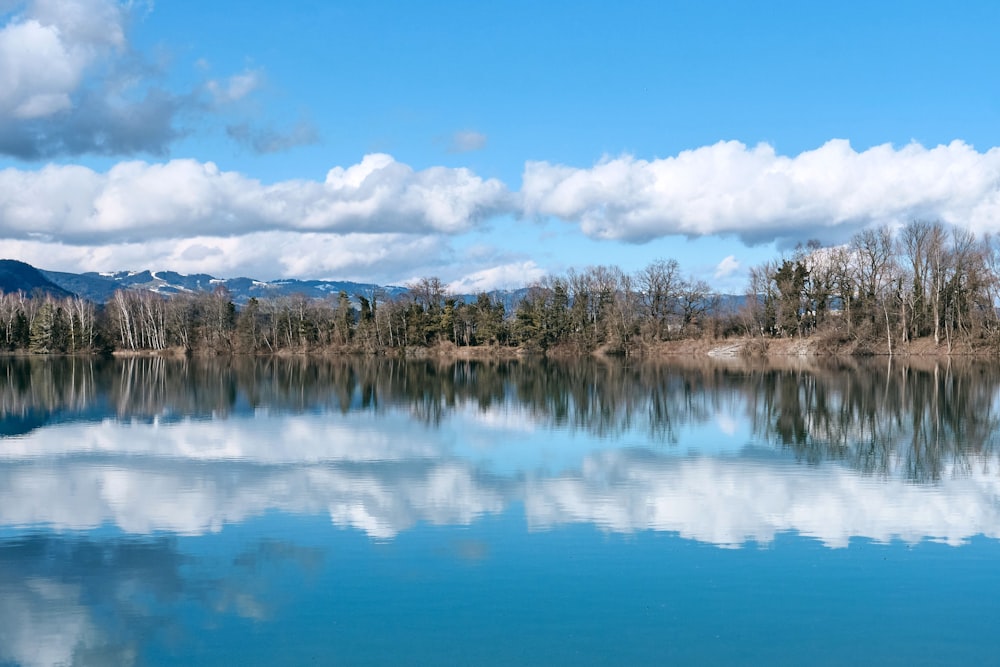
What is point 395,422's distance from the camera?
102ft

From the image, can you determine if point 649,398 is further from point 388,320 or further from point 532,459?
point 388,320

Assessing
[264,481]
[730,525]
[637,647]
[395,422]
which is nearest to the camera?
[637,647]

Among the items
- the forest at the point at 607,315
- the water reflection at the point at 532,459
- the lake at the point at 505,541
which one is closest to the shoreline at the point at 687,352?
the forest at the point at 607,315

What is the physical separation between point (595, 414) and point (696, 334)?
60411 millimetres

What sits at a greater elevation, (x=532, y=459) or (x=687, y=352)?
(x=687, y=352)

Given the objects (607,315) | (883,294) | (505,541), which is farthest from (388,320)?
(505,541)

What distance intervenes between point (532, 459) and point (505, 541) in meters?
8.13

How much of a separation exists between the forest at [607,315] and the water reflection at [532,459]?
31082 millimetres

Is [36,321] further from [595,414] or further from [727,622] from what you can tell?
[727,622]

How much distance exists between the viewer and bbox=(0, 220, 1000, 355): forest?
240 ft

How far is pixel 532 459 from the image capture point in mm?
22188

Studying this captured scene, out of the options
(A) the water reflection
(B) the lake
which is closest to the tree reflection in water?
(A) the water reflection

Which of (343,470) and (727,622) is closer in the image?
(727,622)

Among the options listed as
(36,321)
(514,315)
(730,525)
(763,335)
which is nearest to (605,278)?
(514,315)
